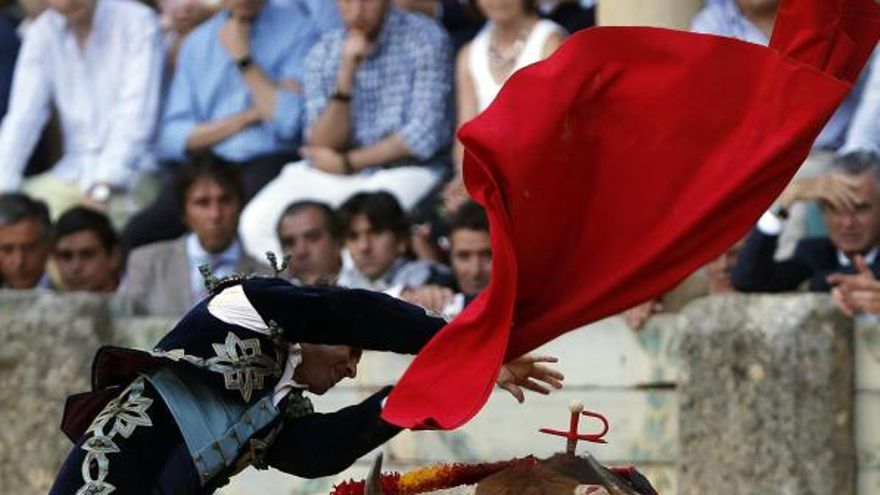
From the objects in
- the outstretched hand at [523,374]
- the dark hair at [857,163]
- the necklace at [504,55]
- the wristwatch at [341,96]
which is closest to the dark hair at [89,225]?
the wristwatch at [341,96]

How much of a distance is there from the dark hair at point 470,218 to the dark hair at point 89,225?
1617 mm

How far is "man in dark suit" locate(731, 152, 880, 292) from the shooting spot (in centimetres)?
849

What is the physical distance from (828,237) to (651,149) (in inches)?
112

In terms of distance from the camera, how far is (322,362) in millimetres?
5930

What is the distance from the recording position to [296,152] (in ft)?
32.3

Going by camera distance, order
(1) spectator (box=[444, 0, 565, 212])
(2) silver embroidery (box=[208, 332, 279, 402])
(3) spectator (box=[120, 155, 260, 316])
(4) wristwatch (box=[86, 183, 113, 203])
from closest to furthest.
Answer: (2) silver embroidery (box=[208, 332, 279, 402]) → (1) spectator (box=[444, 0, 565, 212]) → (3) spectator (box=[120, 155, 260, 316]) → (4) wristwatch (box=[86, 183, 113, 203])

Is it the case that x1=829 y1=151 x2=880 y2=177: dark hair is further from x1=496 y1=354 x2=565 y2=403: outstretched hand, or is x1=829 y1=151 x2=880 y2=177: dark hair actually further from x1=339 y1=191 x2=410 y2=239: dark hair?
x1=496 y1=354 x2=565 y2=403: outstretched hand

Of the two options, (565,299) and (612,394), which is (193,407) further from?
(612,394)

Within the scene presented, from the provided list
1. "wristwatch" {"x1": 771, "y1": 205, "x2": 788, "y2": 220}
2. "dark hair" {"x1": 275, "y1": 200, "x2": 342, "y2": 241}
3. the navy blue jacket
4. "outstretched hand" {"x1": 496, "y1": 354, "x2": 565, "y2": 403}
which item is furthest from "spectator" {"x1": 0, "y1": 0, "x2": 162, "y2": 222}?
"outstretched hand" {"x1": 496, "y1": 354, "x2": 565, "y2": 403}

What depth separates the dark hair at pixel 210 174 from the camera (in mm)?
9750

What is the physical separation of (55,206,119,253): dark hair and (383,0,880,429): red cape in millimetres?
4386

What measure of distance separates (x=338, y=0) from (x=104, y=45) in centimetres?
128

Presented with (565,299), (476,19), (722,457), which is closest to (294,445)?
(565,299)

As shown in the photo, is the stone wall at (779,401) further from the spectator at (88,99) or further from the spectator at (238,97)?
the spectator at (88,99)
